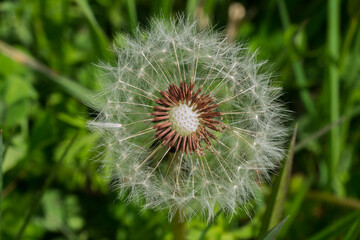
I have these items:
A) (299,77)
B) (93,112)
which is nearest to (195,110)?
(93,112)

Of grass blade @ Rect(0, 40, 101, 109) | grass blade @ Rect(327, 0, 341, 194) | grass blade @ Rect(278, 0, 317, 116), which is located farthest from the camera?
grass blade @ Rect(278, 0, 317, 116)

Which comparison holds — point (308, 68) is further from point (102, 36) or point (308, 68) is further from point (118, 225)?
point (118, 225)

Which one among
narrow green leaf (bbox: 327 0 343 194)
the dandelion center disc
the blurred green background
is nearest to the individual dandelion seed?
the dandelion center disc

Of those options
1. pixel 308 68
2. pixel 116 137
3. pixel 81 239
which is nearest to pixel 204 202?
pixel 116 137

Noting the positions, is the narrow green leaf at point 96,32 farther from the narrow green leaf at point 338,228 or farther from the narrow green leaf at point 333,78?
the narrow green leaf at point 338,228

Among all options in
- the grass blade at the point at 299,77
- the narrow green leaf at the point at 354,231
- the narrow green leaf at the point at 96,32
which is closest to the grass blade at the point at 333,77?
the grass blade at the point at 299,77

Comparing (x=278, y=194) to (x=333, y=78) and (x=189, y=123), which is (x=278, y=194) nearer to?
(x=189, y=123)

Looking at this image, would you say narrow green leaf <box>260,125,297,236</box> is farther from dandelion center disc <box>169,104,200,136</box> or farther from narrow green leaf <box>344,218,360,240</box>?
dandelion center disc <box>169,104,200,136</box>
